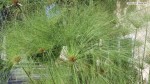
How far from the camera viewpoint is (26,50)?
5.92 ft

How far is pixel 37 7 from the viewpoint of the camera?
1.97m

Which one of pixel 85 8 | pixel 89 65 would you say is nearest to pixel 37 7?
pixel 85 8

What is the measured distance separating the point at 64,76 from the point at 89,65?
0.11 m

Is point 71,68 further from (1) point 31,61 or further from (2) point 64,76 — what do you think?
(1) point 31,61

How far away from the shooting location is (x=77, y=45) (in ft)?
5.63

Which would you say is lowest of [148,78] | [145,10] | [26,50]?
[148,78]

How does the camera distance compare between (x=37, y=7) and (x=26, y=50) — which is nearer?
(x=26, y=50)

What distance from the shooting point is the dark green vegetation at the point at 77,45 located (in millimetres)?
1742

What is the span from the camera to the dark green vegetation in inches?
68.6

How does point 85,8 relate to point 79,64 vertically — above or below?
above

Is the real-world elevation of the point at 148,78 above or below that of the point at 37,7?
below

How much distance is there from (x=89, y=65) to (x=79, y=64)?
83 millimetres

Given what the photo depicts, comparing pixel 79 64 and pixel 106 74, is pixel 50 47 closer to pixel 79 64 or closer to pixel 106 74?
pixel 79 64

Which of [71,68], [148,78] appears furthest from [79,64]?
[148,78]
